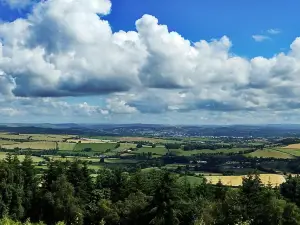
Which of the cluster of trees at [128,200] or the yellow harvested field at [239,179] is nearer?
the cluster of trees at [128,200]

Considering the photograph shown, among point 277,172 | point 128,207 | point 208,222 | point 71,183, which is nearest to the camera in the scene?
point 208,222

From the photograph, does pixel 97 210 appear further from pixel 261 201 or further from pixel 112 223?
pixel 261 201

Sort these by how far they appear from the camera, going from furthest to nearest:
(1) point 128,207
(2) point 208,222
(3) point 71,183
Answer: (3) point 71,183, (1) point 128,207, (2) point 208,222

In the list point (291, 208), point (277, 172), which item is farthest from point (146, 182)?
point (277, 172)

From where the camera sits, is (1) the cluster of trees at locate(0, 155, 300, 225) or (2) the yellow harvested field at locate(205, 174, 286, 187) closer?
(1) the cluster of trees at locate(0, 155, 300, 225)

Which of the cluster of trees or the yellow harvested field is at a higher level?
the cluster of trees

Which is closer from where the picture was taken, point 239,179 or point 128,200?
point 128,200

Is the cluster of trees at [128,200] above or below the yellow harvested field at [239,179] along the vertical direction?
above

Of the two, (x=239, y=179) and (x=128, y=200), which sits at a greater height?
(x=128, y=200)
